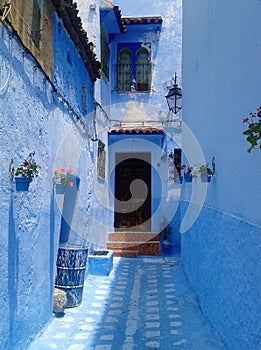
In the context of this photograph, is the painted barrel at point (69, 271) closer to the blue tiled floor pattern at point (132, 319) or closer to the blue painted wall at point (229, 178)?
the blue tiled floor pattern at point (132, 319)

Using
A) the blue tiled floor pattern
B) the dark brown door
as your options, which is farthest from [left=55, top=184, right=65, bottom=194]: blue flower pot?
the dark brown door

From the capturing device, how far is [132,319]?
5.84 meters

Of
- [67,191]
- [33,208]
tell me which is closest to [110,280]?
[67,191]

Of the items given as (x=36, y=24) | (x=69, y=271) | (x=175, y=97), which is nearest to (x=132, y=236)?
(x=175, y=97)

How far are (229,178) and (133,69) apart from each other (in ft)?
30.7

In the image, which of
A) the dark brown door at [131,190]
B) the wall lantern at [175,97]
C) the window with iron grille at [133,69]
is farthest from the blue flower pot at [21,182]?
the window with iron grille at [133,69]

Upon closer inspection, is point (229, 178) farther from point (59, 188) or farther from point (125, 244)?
point (125, 244)

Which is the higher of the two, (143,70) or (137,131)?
(143,70)

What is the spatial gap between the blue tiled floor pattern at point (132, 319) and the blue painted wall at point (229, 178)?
363 millimetres

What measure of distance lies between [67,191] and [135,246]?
452 cm

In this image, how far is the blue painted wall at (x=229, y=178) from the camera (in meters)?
3.52

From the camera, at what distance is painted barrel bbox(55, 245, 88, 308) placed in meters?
6.08

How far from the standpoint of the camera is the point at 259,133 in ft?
8.48

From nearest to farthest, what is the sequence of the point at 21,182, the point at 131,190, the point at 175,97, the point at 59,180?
1. the point at 21,182
2. the point at 59,180
3. the point at 175,97
4. the point at 131,190
